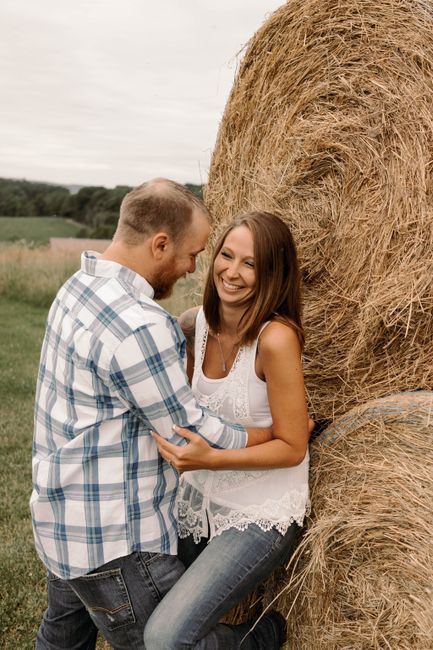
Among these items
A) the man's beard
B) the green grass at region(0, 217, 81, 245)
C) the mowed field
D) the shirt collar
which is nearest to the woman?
the man's beard

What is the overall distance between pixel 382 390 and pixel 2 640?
2209 mm

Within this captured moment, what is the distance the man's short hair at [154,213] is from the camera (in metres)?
2.26

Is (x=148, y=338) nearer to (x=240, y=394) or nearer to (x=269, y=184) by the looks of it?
(x=240, y=394)

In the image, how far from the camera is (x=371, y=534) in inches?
96.6

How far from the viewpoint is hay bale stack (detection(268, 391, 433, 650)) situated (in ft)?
7.57

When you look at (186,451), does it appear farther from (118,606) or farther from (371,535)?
(371,535)

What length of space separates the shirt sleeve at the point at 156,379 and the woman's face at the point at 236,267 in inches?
15.6

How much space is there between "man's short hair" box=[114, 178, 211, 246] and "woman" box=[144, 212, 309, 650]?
299mm

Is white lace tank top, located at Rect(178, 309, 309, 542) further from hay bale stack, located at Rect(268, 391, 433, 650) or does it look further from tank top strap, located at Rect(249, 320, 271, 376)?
hay bale stack, located at Rect(268, 391, 433, 650)

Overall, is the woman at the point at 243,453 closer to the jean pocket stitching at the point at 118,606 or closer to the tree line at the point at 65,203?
the jean pocket stitching at the point at 118,606

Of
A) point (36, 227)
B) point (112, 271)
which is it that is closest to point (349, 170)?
point (112, 271)

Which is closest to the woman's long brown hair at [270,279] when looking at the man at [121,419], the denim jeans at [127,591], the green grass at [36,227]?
the man at [121,419]

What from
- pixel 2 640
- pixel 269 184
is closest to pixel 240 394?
→ pixel 269 184

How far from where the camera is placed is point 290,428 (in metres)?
2.39
